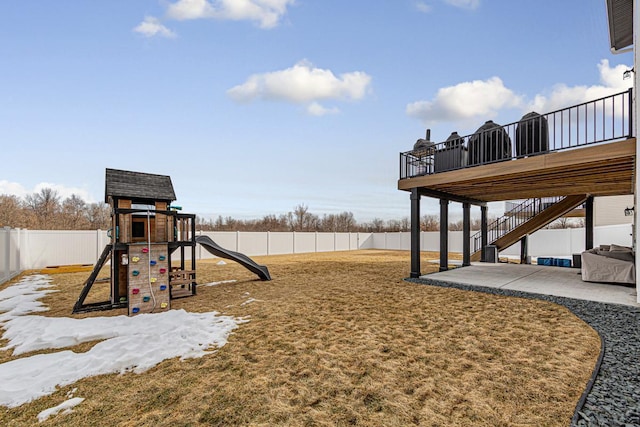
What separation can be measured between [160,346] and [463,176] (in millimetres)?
6720

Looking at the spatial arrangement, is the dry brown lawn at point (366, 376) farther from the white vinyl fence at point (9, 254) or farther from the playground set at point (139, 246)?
the white vinyl fence at point (9, 254)

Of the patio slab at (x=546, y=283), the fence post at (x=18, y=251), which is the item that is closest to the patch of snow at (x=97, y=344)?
the patio slab at (x=546, y=283)

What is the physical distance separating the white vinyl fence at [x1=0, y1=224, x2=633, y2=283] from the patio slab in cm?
462

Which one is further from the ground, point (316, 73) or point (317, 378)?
point (316, 73)

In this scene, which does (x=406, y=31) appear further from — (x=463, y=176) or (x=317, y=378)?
(x=317, y=378)

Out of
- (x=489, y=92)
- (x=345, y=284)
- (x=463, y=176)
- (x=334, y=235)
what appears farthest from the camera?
(x=334, y=235)

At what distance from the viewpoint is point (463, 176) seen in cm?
677

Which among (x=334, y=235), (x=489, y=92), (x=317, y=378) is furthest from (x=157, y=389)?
(x=334, y=235)

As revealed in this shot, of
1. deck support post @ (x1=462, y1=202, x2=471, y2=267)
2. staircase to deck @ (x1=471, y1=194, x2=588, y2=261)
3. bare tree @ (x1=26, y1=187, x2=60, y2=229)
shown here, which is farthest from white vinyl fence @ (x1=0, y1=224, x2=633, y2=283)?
bare tree @ (x1=26, y1=187, x2=60, y2=229)

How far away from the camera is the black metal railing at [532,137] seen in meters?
5.03

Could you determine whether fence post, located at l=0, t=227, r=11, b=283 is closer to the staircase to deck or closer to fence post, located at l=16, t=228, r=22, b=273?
fence post, located at l=16, t=228, r=22, b=273

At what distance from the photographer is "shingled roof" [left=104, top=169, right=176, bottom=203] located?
17.8ft

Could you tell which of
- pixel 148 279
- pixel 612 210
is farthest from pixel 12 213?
pixel 612 210

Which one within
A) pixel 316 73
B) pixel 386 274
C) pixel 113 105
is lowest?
pixel 386 274
